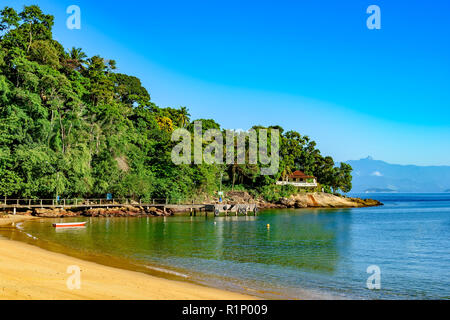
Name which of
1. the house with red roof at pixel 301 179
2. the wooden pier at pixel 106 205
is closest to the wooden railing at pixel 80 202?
the wooden pier at pixel 106 205

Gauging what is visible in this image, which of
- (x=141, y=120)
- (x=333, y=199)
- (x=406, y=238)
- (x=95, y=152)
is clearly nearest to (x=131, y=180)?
(x=95, y=152)

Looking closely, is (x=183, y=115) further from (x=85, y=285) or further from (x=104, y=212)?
(x=85, y=285)

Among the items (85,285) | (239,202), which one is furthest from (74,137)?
(85,285)

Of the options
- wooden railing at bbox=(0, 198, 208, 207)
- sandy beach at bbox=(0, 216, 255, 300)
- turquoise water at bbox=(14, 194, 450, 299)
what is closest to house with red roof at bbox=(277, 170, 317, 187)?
wooden railing at bbox=(0, 198, 208, 207)

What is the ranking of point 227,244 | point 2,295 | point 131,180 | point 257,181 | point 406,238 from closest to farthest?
point 2,295
point 227,244
point 406,238
point 131,180
point 257,181

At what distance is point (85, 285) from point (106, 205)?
43.3 metres

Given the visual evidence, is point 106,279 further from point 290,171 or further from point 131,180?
point 290,171

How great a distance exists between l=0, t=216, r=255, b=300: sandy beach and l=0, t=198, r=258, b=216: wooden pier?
33863 millimetres

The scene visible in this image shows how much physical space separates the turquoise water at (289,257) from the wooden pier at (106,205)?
13.9 metres

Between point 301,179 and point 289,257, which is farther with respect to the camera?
point 301,179

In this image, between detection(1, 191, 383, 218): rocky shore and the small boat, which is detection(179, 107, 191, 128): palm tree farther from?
the small boat

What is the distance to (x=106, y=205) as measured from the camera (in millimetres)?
54750

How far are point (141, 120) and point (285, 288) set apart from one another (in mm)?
68409

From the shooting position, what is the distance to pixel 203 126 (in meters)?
83.4
